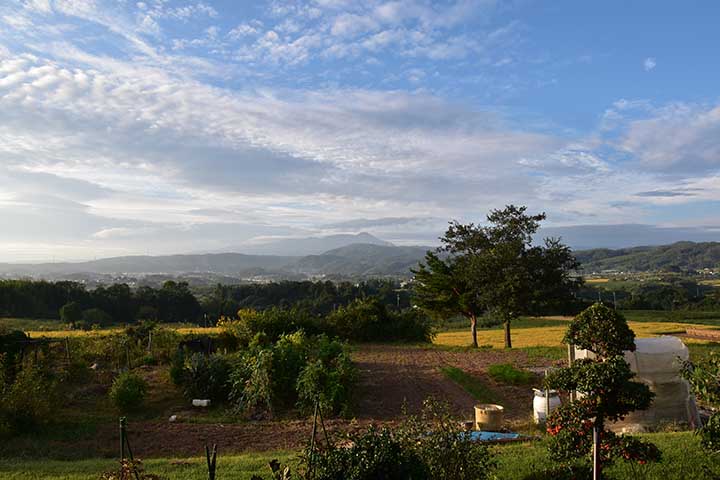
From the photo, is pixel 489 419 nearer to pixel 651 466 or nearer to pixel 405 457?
pixel 651 466

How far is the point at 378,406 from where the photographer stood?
10258 millimetres

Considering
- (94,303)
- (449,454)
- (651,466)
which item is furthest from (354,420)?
(94,303)

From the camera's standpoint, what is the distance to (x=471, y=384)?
40.0 feet

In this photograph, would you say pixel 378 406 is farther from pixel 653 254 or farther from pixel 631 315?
pixel 653 254

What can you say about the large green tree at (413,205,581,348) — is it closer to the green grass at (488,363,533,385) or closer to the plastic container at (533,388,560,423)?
the green grass at (488,363,533,385)

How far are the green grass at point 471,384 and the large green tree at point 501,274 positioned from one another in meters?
8.29

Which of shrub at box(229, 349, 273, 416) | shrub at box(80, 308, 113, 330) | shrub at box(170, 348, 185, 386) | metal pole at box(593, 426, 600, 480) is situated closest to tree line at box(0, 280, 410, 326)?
shrub at box(80, 308, 113, 330)

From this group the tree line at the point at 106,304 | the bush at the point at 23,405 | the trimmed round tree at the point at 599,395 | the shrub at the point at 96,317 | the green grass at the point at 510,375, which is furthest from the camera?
the tree line at the point at 106,304

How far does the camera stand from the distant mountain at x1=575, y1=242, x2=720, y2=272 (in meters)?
167

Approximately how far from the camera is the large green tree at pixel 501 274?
68.8 ft

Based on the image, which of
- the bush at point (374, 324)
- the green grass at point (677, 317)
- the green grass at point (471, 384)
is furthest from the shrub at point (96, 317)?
the green grass at point (677, 317)

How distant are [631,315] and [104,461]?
1817 inches

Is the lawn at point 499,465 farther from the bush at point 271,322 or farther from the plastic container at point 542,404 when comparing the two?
the bush at point 271,322

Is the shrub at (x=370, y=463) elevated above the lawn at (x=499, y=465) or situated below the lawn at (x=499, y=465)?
above
